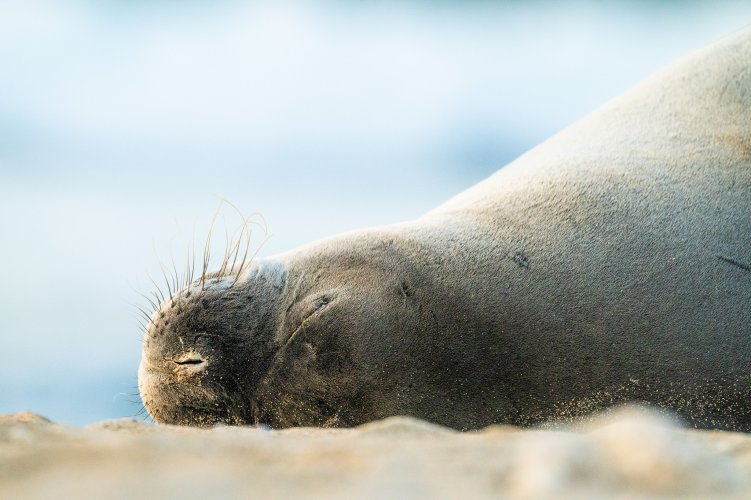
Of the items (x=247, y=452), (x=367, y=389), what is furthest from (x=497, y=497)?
(x=367, y=389)

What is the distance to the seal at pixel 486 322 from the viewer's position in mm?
2117

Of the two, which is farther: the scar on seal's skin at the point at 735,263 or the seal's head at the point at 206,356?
the scar on seal's skin at the point at 735,263

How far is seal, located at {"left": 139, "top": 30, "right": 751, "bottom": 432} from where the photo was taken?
2.12 meters

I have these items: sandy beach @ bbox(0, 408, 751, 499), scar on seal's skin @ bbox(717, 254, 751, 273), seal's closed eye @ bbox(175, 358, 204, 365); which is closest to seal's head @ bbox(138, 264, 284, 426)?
seal's closed eye @ bbox(175, 358, 204, 365)

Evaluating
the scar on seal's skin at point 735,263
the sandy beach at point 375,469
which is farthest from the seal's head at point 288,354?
the sandy beach at point 375,469

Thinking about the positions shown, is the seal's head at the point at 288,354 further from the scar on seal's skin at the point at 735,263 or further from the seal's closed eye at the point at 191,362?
the scar on seal's skin at the point at 735,263

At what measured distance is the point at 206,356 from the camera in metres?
2.12

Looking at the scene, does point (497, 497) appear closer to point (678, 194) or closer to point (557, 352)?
point (557, 352)

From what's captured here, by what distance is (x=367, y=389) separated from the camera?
6.89ft

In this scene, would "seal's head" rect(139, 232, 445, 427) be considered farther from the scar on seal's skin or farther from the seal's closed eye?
the scar on seal's skin

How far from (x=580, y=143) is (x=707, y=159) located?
0.42 m

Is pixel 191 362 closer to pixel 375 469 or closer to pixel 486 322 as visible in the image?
pixel 486 322

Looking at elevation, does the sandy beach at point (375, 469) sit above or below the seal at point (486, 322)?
above

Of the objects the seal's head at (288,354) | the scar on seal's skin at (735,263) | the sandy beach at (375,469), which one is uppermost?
the sandy beach at (375,469)
